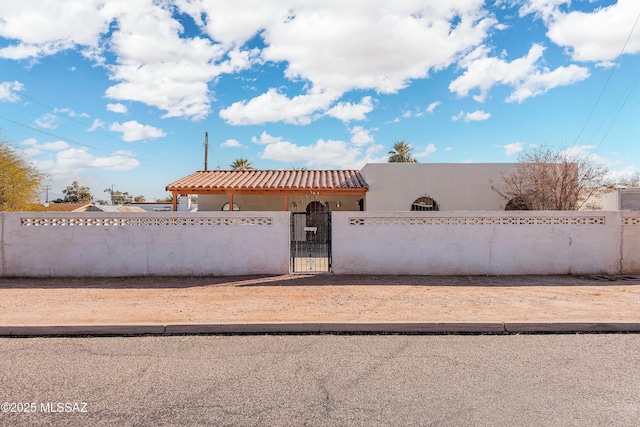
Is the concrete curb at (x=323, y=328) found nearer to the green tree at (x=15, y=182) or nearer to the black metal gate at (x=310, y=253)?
the black metal gate at (x=310, y=253)

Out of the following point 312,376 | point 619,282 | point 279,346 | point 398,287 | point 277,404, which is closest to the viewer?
point 277,404

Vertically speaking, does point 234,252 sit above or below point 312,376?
above

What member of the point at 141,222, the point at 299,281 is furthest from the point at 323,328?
the point at 141,222

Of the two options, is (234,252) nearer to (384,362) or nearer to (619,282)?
(384,362)

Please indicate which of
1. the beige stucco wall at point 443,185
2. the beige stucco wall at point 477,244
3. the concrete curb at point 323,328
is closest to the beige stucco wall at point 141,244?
the beige stucco wall at point 477,244

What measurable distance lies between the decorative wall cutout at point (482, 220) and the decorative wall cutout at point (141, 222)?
2590 millimetres

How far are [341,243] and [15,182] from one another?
560 inches

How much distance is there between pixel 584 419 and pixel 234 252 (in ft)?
25.6

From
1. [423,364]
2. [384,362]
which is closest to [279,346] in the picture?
[384,362]

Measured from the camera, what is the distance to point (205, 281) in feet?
30.1

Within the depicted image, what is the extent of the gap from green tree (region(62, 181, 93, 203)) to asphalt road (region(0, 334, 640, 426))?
2835 inches

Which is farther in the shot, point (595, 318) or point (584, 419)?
point (595, 318)

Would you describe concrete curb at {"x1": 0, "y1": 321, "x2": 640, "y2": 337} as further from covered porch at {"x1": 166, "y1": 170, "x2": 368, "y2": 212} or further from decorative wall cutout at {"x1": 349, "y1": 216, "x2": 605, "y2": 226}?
covered porch at {"x1": 166, "y1": 170, "x2": 368, "y2": 212}

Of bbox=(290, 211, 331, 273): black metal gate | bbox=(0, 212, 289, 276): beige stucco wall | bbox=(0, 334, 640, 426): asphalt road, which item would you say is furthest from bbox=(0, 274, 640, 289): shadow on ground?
bbox=(0, 334, 640, 426): asphalt road
